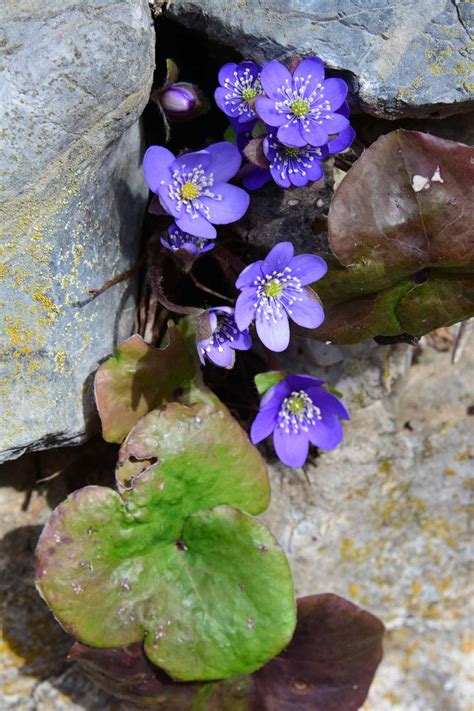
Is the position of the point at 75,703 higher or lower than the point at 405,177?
lower

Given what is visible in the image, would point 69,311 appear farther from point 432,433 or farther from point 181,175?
point 432,433

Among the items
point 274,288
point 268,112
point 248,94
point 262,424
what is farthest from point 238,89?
point 262,424

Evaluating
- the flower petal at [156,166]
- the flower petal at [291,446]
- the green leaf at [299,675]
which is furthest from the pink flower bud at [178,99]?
the green leaf at [299,675]

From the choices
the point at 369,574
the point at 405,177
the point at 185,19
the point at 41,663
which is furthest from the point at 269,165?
the point at 41,663

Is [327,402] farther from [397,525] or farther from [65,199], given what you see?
[65,199]

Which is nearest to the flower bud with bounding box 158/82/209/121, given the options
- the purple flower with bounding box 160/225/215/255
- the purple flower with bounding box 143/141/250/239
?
the purple flower with bounding box 143/141/250/239

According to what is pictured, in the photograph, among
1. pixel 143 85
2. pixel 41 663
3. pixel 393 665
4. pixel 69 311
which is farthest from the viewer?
pixel 393 665
